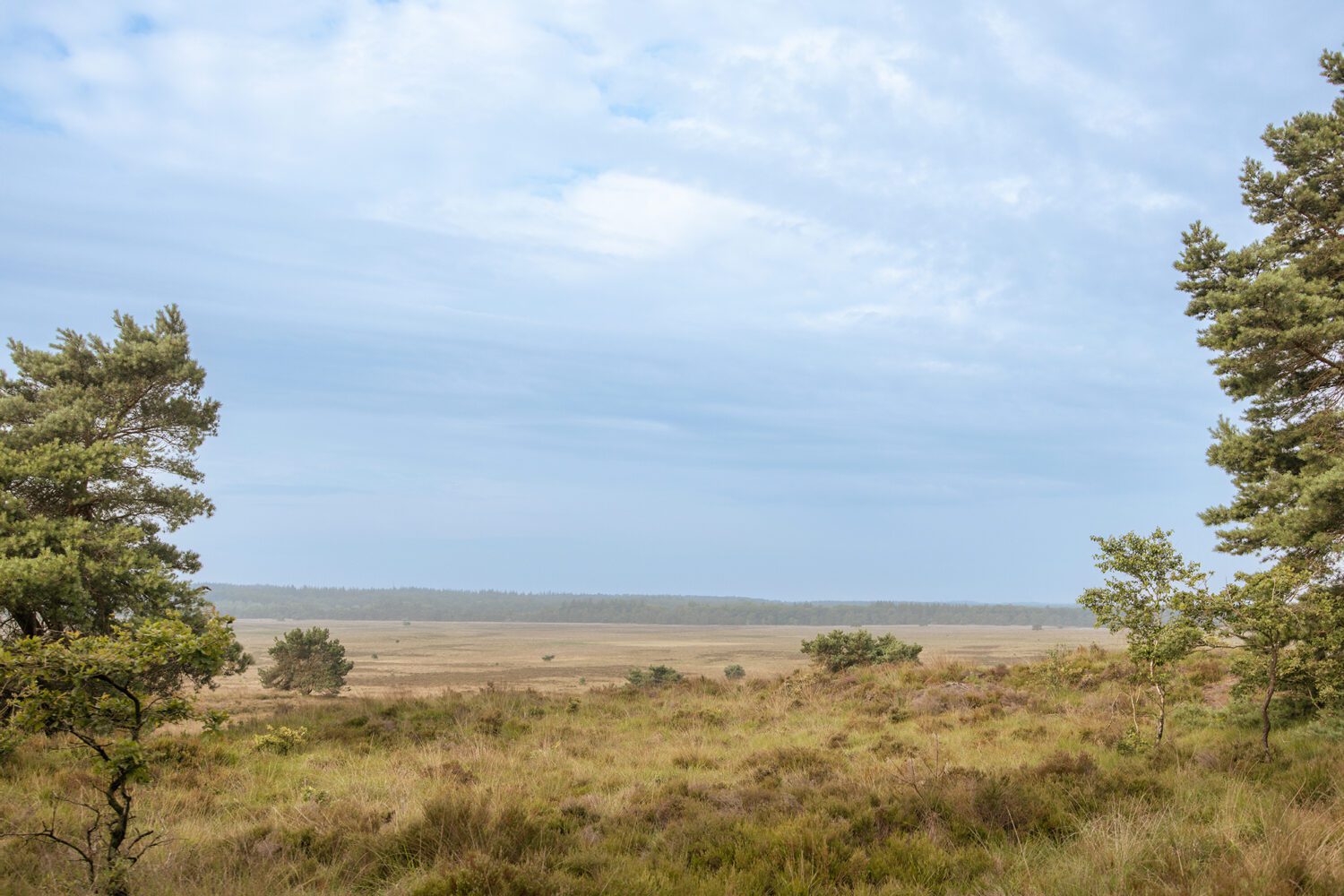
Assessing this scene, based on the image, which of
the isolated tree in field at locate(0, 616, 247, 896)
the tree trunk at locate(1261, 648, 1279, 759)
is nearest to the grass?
the tree trunk at locate(1261, 648, 1279, 759)

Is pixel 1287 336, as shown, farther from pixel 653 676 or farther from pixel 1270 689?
pixel 653 676

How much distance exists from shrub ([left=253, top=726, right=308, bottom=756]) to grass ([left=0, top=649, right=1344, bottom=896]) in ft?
0.48

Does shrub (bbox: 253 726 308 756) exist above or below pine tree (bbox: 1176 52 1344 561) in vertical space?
below

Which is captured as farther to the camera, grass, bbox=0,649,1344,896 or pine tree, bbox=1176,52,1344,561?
pine tree, bbox=1176,52,1344,561

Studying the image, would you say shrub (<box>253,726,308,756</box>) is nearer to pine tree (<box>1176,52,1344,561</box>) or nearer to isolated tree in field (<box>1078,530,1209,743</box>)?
isolated tree in field (<box>1078,530,1209,743</box>)

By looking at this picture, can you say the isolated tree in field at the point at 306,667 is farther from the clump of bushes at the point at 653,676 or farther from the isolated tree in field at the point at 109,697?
the isolated tree in field at the point at 109,697

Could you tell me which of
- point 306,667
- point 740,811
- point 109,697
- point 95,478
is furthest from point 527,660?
point 109,697

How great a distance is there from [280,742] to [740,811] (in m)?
9.79

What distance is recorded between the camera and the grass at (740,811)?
6.30 metres

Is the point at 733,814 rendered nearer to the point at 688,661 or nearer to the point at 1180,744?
the point at 1180,744

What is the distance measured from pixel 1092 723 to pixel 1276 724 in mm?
3223

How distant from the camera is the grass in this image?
20.7ft

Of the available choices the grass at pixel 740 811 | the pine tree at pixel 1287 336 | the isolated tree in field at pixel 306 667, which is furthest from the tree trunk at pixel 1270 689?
the isolated tree in field at pixel 306 667

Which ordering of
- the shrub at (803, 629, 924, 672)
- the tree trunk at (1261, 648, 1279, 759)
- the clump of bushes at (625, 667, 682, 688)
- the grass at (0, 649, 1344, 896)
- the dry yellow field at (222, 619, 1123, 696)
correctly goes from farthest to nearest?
the dry yellow field at (222, 619, 1123, 696)
the clump of bushes at (625, 667, 682, 688)
the shrub at (803, 629, 924, 672)
the tree trunk at (1261, 648, 1279, 759)
the grass at (0, 649, 1344, 896)
